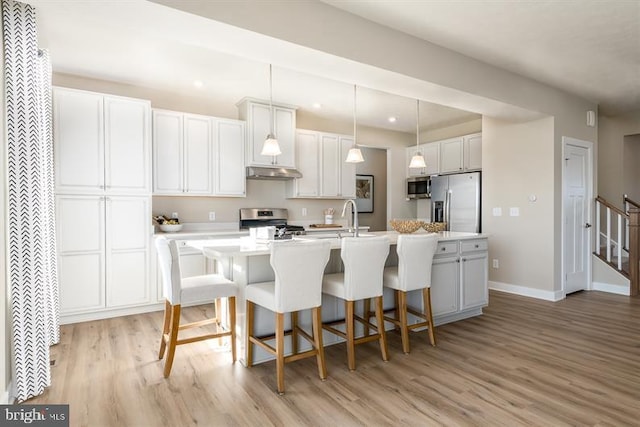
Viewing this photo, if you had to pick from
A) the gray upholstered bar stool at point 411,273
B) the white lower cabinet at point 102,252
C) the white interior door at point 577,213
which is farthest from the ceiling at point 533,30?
the white lower cabinet at point 102,252

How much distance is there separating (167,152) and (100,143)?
2.47 ft

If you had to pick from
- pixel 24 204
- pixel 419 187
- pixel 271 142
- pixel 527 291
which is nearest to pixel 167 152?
pixel 271 142

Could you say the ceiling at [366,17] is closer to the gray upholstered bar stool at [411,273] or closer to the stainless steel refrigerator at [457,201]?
the stainless steel refrigerator at [457,201]

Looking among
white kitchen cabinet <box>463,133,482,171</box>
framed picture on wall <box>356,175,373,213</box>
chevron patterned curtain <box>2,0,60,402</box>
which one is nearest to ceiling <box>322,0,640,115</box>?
white kitchen cabinet <box>463,133,482,171</box>

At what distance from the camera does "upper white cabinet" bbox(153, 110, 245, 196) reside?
455cm

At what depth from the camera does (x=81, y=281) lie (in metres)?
3.92

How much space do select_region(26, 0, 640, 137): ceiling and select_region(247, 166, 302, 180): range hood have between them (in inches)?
37.4

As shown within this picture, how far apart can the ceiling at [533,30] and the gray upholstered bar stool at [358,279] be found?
5.77ft

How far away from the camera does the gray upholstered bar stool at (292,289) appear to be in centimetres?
243

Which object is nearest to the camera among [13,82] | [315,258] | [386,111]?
[13,82]

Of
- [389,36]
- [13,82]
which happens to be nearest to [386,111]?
[389,36]

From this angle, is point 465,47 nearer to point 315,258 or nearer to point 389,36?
point 389,36

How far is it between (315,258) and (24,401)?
1938mm

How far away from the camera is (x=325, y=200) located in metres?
6.28
